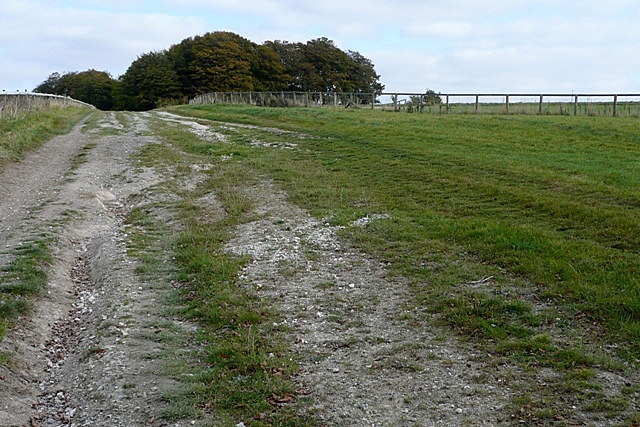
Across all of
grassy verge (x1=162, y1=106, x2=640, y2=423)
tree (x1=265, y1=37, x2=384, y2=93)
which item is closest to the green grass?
grassy verge (x1=162, y1=106, x2=640, y2=423)

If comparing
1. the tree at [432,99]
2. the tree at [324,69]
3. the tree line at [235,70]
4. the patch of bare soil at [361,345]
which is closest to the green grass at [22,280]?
the patch of bare soil at [361,345]

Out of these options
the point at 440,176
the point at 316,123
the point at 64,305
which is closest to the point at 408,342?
the point at 64,305

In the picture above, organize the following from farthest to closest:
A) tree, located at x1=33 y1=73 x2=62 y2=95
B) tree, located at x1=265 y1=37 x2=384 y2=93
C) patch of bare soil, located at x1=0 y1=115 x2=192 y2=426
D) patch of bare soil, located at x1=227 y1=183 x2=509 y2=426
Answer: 1. tree, located at x1=33 y1=73 x2=62 y2=95
2. tree, located at x1=265 y1=37 x2=384 y2=93
3. patch of bare soil, located at x1=0 y1=115 x2=192 y2=426
4. patch of bare soil, located at x1=227 y1=183 x2=509 y2=426

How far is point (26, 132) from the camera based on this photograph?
20.5m

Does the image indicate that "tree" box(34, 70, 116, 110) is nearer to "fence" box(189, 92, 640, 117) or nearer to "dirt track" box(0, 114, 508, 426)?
"fence" box(189, 92, 640, 117)

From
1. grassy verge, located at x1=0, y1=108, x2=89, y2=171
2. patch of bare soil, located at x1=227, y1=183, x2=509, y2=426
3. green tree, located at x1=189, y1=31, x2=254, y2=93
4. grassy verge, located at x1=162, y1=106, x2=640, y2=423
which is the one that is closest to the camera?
patch of bare soil, located at x1=227, y1=183, x2=509, y2=426

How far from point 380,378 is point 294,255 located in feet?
12.5

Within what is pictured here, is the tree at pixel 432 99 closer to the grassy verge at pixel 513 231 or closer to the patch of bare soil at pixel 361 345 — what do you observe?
the grassy verge at pixel 513 231

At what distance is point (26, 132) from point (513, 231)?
55.1 ft

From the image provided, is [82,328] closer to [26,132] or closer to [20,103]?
[26,132]

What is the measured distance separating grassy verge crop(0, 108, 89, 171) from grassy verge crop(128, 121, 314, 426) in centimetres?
652

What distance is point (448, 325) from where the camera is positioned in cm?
636

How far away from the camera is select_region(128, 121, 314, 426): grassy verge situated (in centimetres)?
494

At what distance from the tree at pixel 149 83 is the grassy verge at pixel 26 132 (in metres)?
49.6
